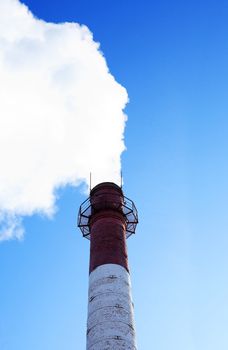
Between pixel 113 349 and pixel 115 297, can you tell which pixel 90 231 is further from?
pixel 113 349

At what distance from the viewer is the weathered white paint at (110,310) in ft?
48.3

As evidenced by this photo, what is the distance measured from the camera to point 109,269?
1700cm

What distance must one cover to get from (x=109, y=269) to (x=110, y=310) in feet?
5.95

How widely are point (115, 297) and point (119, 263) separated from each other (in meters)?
1.66

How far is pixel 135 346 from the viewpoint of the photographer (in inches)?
595

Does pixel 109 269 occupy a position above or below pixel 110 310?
above

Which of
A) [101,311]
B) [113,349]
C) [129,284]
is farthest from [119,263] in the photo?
[113,349]

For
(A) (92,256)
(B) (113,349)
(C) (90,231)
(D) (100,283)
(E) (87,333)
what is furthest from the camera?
(C) (90,231)

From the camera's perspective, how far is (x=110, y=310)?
15.6 metres

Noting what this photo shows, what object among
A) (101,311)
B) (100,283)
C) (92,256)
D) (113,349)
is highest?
(92,256)

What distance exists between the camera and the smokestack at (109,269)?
589 inches

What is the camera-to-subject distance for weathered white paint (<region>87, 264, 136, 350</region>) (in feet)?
48.3

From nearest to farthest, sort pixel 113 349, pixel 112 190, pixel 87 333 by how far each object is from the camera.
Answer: pixel 113 349
pixel 87 333
pixel 112 190

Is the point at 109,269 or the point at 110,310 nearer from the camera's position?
the point at 110,310
